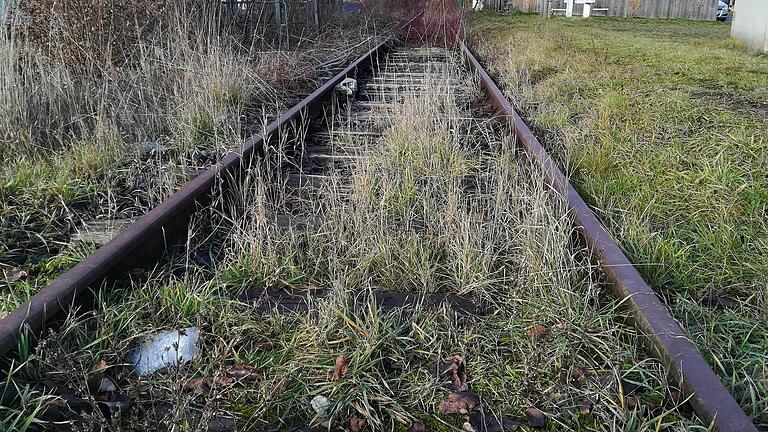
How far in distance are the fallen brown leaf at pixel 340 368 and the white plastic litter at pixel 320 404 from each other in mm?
103

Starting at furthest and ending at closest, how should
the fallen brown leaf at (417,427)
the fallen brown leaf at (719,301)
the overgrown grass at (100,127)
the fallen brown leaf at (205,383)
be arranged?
1. the overgrown grass at (100,127)
2. the fallen brown leaf at (719,301)
3. the fallen brown leaf at (205,383)
4. the fallen brown leaf at (417,427)

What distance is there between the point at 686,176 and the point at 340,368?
3.04 metres

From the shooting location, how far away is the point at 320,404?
208 cm

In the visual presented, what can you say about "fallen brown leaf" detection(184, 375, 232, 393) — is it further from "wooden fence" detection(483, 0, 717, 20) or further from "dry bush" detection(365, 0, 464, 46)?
"wooden fence" detection(483, 0, 717, 20)

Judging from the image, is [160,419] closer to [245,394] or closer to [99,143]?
[245,394]

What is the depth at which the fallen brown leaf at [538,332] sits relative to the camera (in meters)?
2.45

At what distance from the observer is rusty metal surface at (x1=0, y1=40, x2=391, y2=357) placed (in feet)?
7.23

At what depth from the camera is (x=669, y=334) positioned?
2182 mm

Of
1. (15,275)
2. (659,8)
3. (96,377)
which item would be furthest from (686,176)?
(659,8)

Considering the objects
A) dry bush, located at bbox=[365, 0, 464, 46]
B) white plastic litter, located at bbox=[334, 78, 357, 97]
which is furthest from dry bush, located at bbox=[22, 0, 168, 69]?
dry bush, located at bbox=[365, 0, 464, 46]

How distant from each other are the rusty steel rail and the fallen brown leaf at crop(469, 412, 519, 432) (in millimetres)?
559

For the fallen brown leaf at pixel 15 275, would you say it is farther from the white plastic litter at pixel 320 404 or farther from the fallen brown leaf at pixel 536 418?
the fallen brown leaf at pixel 536 418

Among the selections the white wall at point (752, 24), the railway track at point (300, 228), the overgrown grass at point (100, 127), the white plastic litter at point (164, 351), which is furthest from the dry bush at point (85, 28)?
the white wall at point (752, 24)

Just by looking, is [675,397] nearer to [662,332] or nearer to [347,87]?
[662,332]
